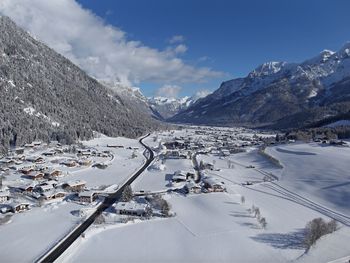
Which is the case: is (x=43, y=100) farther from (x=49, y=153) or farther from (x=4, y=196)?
(x=4, y=196)

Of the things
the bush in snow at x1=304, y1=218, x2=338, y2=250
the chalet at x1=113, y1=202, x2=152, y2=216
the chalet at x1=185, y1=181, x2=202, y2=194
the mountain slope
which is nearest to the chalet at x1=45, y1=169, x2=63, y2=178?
the chalet at x1=113, y1=202, x2=152, y2=216

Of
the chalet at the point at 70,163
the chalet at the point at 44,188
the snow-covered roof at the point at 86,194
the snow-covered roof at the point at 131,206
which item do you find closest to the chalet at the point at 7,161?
the chalet at the point at 70,163

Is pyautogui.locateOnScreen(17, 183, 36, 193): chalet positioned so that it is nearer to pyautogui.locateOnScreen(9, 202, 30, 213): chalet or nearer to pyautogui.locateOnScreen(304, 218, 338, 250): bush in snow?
pyautogui.locateOnScreen(9, 202, 30, 213): chalet

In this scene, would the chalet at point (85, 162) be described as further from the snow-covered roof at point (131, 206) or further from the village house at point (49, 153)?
the snow-covered roof at point (131, 206)

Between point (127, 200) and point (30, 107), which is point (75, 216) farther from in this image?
point (30, 107)

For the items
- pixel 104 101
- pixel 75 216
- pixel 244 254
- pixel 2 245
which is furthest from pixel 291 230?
pixel 104 101

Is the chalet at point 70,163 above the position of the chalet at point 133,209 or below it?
above

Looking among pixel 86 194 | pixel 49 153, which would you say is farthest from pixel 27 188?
pixel 49 153

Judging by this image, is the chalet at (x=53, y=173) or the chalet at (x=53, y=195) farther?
the chalet at (x=53, y=173)
